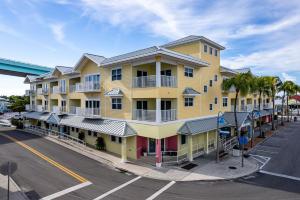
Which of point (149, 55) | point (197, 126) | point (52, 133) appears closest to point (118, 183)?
point (197, 126)

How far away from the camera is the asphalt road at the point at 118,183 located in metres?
13.3

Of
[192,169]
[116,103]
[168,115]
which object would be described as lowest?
[192,169]

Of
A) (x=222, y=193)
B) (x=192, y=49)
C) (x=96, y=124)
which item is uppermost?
(x=192, y=49)

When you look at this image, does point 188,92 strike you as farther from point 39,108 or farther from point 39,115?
point 39,108

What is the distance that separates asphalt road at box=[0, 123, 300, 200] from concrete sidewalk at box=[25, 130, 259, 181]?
744mm

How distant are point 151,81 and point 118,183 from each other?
A: 31.2ft

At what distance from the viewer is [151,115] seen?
63.8ft

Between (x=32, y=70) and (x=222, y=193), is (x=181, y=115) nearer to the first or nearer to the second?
(x=222, y=193)

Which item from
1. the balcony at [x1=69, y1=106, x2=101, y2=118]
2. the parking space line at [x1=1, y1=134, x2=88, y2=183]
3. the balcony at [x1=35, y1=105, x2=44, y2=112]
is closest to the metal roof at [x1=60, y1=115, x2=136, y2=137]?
the balcony at [x1=69, y1=106, x2=101, y2=118]

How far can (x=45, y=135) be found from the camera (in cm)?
3228

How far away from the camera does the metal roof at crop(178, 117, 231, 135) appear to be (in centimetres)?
2031

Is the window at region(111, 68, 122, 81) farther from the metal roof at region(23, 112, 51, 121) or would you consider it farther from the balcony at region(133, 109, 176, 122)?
the metal roof at region(23, 112, 51, 121)

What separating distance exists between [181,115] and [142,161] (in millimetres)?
6044

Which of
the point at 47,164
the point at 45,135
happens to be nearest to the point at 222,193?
the point at 47,164
